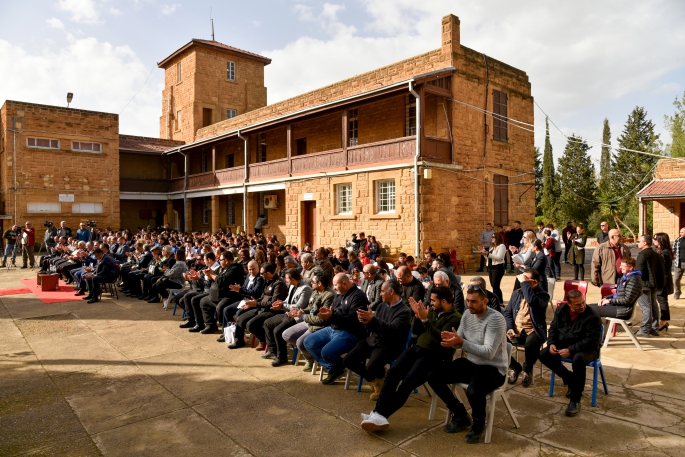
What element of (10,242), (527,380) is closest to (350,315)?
(527,380)

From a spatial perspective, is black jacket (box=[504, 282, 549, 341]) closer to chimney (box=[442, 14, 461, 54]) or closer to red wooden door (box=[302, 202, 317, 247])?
chimney (box=[442, 14, 461, 54])

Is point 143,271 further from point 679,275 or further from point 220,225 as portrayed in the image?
point 220,225

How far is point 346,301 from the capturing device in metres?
5.59

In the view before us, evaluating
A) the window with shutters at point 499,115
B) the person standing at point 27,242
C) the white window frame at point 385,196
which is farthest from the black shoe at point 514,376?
the person standing at point 27,242

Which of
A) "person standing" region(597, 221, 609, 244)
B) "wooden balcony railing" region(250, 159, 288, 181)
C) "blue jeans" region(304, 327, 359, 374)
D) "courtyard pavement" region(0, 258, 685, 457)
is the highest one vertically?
"wooden balcony railing" region(250, 159, 288, 181)

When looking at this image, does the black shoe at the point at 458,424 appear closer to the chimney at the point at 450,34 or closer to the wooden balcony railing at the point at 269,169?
the chimney at the point at 450,34

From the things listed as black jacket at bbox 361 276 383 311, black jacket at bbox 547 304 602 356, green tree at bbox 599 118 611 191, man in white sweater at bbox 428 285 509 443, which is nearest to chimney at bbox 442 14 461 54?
black jacket at bbox 361 276 383 311

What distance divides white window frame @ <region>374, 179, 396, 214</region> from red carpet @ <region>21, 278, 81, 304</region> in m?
9.84

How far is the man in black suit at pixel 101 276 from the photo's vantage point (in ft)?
36.3

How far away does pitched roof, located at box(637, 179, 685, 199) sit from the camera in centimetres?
1836

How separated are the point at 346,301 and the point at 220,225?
Answer: 23.1 m

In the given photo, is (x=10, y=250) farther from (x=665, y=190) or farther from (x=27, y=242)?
(x=665, y=190)

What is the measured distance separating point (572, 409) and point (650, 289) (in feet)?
12.8

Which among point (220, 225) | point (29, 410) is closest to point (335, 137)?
point (220, 225)
